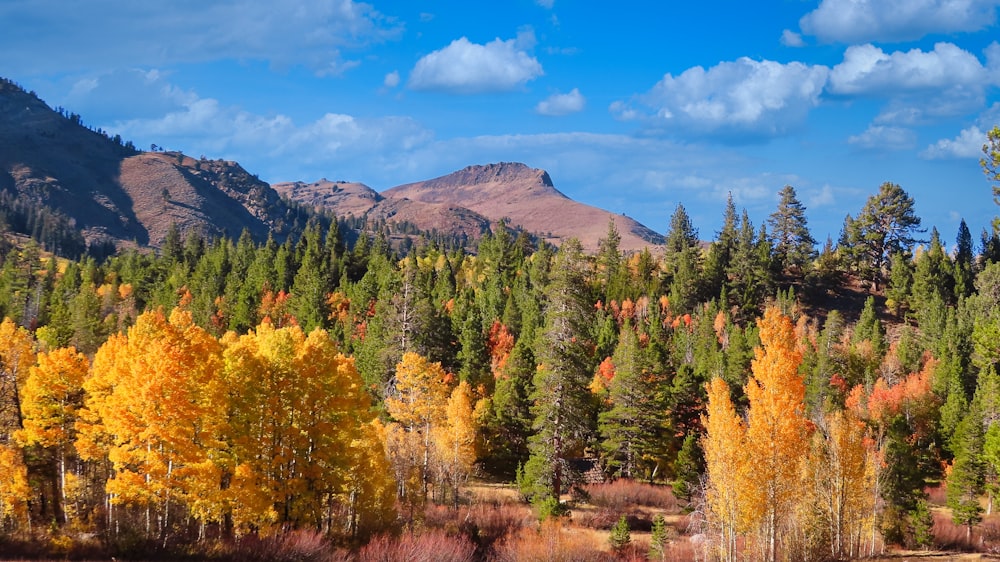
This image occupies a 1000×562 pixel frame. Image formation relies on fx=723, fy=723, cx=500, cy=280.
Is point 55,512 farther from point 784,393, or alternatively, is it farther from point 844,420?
point 844,420

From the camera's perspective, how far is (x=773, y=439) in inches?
1319

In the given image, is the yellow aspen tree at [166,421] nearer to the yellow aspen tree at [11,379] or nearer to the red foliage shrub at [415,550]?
the red foliage shrub at [415,550]

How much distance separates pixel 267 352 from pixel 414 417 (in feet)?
58.7

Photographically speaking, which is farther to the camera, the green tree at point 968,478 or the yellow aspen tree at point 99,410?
the green tree at point 968,478

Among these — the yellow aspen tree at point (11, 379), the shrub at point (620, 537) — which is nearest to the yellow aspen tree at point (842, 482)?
the shrub at point (620, 537)

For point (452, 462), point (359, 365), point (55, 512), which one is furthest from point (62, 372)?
point (359, 365)

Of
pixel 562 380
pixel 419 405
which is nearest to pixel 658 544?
pixel 562 380

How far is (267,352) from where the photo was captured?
32.2m

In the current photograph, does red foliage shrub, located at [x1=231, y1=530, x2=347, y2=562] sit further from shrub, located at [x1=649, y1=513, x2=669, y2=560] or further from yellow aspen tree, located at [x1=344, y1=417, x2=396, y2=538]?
shrub, located at [x1=649, y1=513, x2=669, y2=560]

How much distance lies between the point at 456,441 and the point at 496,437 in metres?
9.69

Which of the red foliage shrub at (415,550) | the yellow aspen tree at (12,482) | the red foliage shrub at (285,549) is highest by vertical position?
the yellow aspen tree at (12,482)

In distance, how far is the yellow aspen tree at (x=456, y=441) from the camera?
4909 centimetres

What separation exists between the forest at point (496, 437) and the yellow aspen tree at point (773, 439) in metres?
0.10

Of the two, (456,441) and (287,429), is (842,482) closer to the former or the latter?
(456,441)
